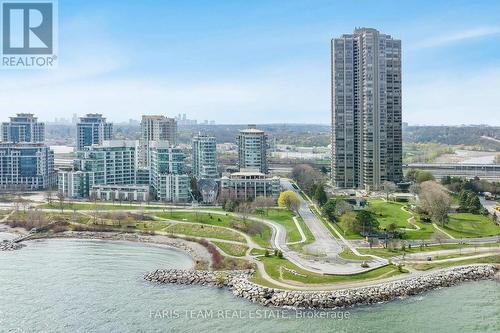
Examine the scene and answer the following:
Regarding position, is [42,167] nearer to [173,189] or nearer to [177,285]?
[173,189]

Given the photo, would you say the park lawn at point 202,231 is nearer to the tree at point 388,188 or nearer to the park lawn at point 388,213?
the park lawn at point 388,213

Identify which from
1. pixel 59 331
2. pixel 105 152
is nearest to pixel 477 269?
pixel 59 331

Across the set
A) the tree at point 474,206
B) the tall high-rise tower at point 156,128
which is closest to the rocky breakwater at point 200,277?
the tree at point 474,206

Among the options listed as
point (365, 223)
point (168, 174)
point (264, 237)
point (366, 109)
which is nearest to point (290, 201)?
point (264, 237)

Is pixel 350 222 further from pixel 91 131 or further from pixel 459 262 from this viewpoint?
pixel 91 131

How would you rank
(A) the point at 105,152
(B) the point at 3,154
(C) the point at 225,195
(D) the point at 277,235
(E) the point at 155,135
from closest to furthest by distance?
1. (D) the point at 277,235
2. (C) the point at 225,195
3. (A) the point at 105,152
4. (B) the point at 3,154
5. (E) the point at 155,135

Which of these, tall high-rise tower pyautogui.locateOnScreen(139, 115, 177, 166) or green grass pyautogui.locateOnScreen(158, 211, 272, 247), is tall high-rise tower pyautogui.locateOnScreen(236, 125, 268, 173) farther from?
green grass pyautogui.locateOnScreen(158, 211, 272, 247)
